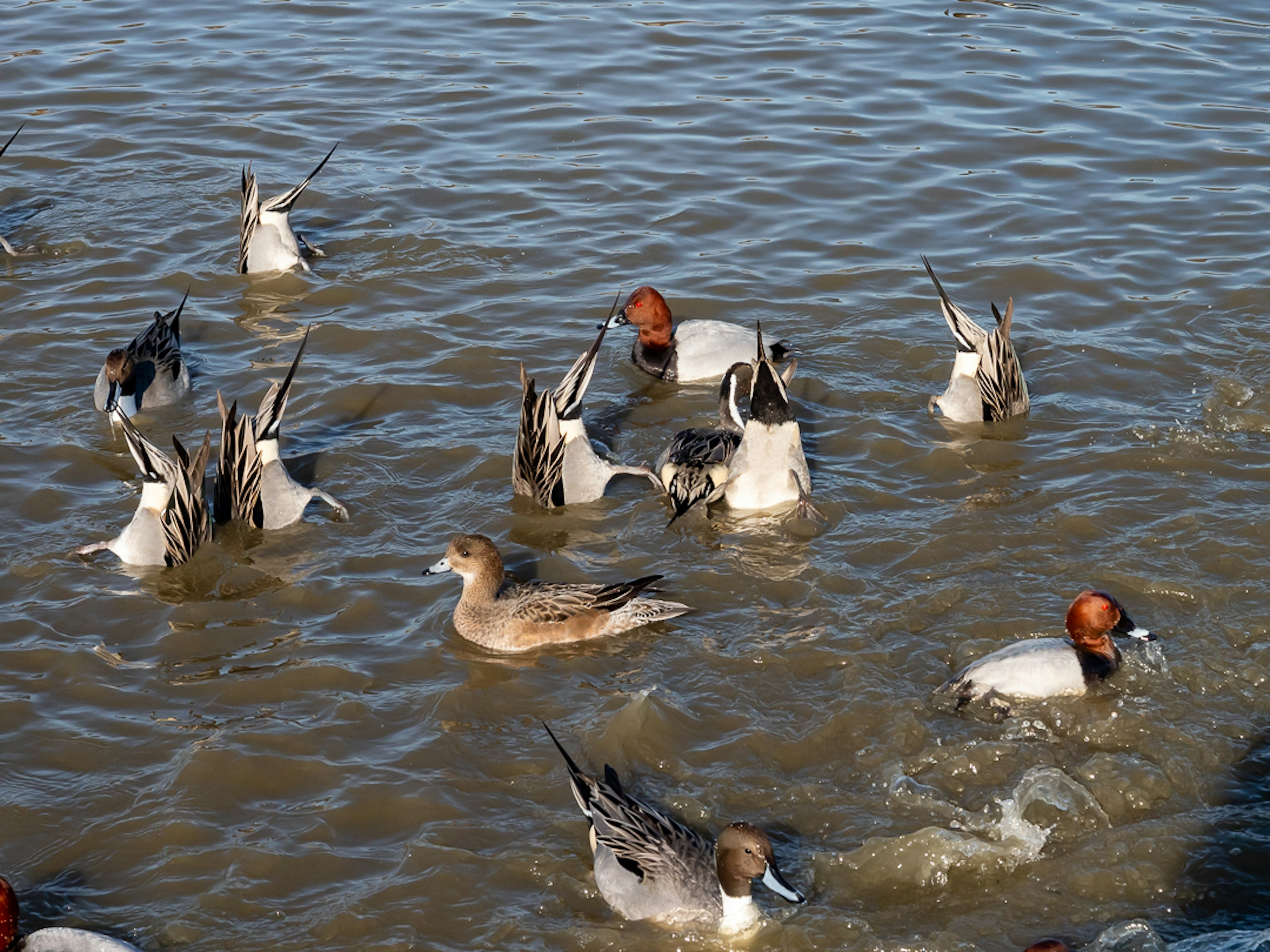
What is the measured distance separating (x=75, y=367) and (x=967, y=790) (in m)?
6.48

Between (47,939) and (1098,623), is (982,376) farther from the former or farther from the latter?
(47,939)

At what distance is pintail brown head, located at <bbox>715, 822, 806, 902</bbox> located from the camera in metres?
4.85

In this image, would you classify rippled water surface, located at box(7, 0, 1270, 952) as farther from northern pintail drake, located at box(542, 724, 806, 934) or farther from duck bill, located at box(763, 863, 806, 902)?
duck bill, located at box(763, 863, 806, 902)

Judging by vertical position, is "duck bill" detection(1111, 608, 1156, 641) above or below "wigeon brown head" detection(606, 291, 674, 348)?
below

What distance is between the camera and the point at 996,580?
711cm

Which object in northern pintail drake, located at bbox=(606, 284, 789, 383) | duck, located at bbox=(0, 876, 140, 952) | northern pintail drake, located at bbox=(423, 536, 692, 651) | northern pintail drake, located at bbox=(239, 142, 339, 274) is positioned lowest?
duck, located at bbox=(0, 876, 140, 952)

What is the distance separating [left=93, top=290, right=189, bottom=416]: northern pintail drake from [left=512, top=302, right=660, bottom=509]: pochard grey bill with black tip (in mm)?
2394

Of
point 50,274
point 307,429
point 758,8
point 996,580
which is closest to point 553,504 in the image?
point 307,429

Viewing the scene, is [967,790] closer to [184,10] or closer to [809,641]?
[809,641]

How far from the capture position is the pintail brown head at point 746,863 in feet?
15.9

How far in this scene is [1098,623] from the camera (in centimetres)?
620

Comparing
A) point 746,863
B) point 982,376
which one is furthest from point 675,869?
point 982,376

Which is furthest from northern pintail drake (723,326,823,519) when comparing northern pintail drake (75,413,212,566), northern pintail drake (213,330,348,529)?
northern pintail drake (75,413,212,566)

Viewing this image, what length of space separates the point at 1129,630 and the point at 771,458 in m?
2.25
